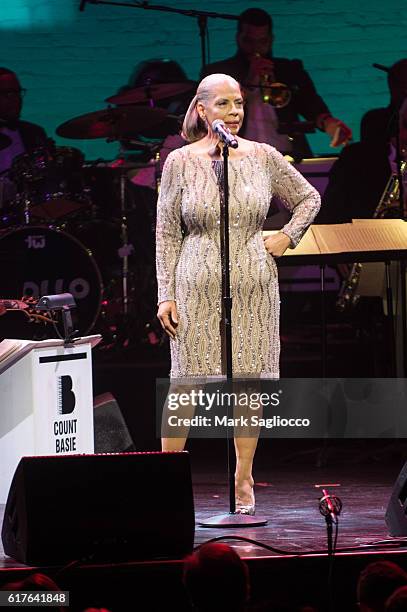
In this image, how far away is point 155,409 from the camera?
7.56 metres

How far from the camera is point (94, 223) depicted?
858 centimetres

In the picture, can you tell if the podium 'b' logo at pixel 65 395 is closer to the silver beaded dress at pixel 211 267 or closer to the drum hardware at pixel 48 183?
the silver beaded dress at pixel 211 267

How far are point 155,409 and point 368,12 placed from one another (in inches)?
120

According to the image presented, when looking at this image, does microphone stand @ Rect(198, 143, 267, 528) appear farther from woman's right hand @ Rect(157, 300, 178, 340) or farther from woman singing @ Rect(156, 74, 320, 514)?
woman's right hand @ Rect(157, 300, 178, 340)

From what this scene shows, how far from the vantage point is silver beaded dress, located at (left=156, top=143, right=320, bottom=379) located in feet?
14.7

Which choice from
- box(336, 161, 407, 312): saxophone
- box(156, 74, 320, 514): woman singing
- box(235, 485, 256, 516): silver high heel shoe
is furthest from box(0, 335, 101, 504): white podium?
box(336, 161, 407, 312): saxophone

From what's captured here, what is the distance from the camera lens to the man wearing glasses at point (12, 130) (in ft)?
27.1

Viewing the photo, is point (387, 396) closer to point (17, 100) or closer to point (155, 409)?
point (155, 409)

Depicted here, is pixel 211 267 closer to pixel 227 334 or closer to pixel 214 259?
pixel 214 259

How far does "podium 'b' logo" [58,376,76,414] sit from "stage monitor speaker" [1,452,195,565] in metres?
1.35

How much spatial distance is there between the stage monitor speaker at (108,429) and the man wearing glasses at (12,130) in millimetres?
3047

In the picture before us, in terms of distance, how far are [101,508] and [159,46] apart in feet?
16.9

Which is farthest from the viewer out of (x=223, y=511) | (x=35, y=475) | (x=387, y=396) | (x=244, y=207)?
(x=387, y=396)

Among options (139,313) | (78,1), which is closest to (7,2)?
(78,1)
